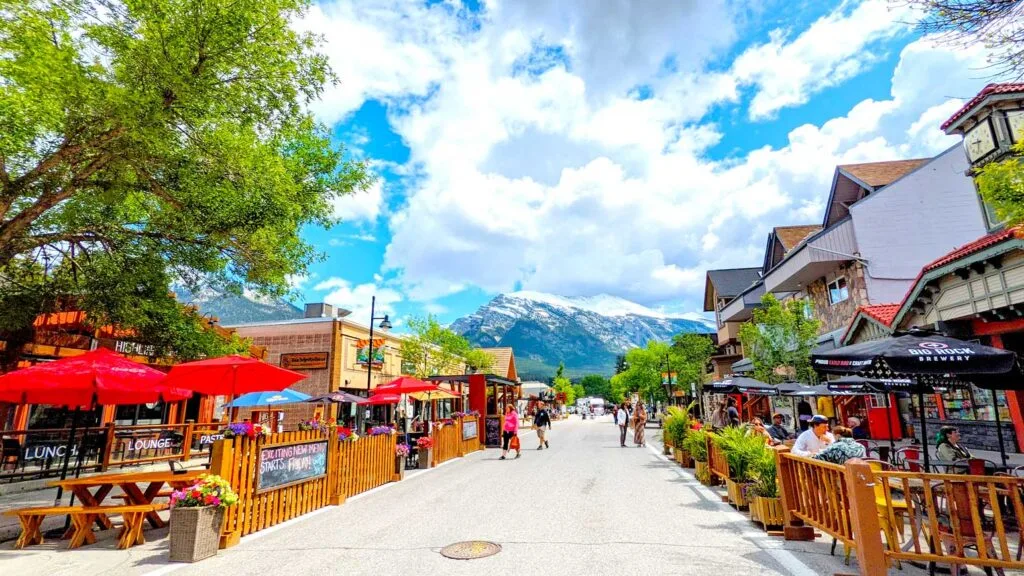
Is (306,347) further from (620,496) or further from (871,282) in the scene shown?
(871,282)

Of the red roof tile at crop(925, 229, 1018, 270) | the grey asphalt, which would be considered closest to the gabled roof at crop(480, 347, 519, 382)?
the red roof tile at crop(925, 229, 1018, 270)

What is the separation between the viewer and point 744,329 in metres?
21.6

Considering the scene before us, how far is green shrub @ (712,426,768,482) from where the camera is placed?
762cm

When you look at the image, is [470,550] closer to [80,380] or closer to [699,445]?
[80,380]

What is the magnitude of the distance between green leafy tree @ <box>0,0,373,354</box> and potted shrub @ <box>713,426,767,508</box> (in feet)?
32.1

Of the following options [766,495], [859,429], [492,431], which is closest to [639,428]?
[492,431]

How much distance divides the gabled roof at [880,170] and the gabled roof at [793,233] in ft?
19.3

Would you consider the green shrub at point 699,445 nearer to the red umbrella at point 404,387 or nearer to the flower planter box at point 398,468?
the flower planter box at point 398,468

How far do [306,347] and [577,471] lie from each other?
2121 cm

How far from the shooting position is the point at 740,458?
8.09m

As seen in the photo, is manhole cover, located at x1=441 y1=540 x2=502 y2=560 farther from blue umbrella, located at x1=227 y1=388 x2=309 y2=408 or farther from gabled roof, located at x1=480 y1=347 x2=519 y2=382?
gabled roof, located at x1=480 y1=347 x2=519 y2=382

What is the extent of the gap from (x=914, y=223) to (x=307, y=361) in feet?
101

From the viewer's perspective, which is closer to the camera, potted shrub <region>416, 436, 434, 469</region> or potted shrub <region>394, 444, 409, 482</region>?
potted shrub <region>394, 444, 409, 482</region>

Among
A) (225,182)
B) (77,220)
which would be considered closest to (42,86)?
(225,182)
